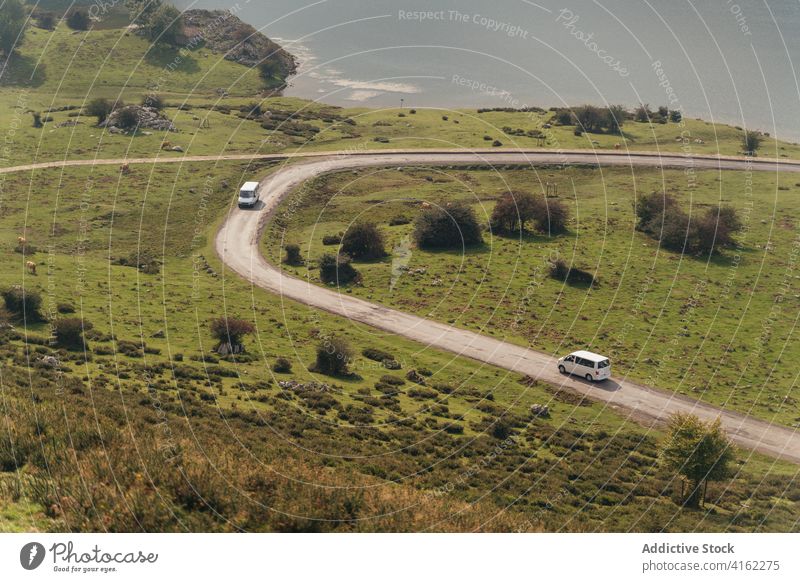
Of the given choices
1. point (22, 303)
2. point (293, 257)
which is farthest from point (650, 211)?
point (22, 303)

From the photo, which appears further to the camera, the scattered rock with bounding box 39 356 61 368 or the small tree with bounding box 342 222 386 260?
the small tree with bounding box 342 222 386 260

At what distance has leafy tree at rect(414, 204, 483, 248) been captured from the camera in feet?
336

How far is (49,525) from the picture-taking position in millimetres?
32094

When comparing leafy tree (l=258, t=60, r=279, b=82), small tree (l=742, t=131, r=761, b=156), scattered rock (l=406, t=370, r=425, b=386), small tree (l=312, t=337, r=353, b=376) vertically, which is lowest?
small tree (l=312, t=337, r=353, b=376)

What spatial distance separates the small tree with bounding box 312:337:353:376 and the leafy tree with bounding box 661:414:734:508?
28.4m

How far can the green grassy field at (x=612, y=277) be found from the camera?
241 feet

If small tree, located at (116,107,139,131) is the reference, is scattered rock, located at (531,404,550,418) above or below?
below

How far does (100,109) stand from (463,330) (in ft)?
312

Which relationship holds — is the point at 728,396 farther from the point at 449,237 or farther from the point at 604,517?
the point at 449,237

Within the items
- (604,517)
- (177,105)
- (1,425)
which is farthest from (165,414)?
(177,105)

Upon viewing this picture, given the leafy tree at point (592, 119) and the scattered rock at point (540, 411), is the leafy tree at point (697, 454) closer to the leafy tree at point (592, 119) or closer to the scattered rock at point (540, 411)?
the scattered rock at point (540, 411)

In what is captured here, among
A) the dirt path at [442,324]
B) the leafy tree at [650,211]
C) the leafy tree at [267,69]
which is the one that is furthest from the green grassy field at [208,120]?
the leafy tree at [650,211]

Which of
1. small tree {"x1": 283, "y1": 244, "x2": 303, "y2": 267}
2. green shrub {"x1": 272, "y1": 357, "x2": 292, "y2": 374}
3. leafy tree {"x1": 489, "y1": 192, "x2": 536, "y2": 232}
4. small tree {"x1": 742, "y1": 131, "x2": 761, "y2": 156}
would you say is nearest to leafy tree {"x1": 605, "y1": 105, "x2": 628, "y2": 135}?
small tree {"x1": 742, "y1": 131, "x2": 761, "y2": 156}

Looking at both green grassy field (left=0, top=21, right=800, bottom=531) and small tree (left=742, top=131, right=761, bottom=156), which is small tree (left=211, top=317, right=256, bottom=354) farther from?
small tree (left=742, top=131, right=761, bottom=156)
